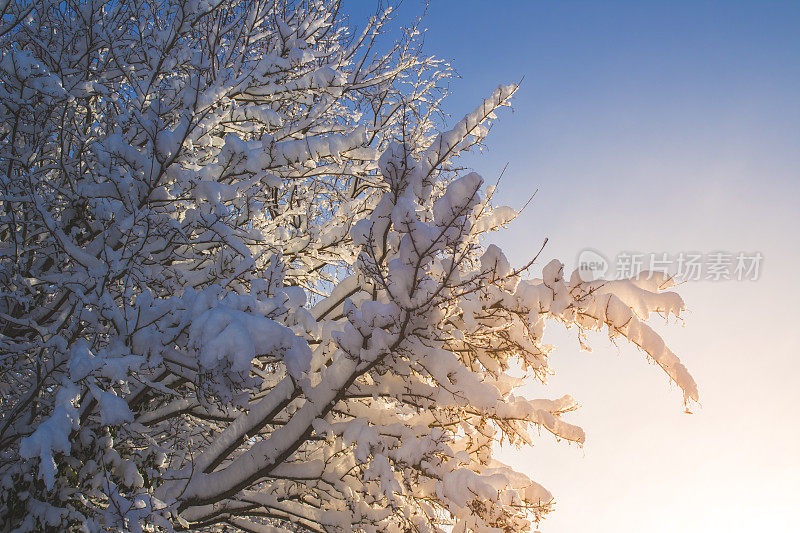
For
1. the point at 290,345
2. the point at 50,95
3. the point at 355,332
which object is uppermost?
the point at 50,95

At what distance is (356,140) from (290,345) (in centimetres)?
174

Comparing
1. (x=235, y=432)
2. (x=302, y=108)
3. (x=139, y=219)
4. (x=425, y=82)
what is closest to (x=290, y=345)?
(x=235, y=432)

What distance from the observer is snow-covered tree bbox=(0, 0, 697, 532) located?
6.57 feet

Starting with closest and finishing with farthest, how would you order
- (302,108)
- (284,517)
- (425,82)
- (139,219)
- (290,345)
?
(290,345) → (139,219) → (284,517) → (302,108) → (425,82)

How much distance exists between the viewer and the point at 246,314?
1927 millimetres

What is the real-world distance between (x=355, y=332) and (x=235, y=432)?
108 cm

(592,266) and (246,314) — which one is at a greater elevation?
(592,266)

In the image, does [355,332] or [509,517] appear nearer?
[355,332]

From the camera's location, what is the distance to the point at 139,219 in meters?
2.57

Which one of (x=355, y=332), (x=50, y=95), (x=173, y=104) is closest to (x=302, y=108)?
(x=173, y=104)

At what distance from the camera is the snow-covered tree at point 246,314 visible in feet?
6.57

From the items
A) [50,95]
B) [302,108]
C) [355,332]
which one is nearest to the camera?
[355,332]

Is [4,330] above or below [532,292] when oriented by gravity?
below

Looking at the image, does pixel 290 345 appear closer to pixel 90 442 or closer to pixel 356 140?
pixel 90 442
